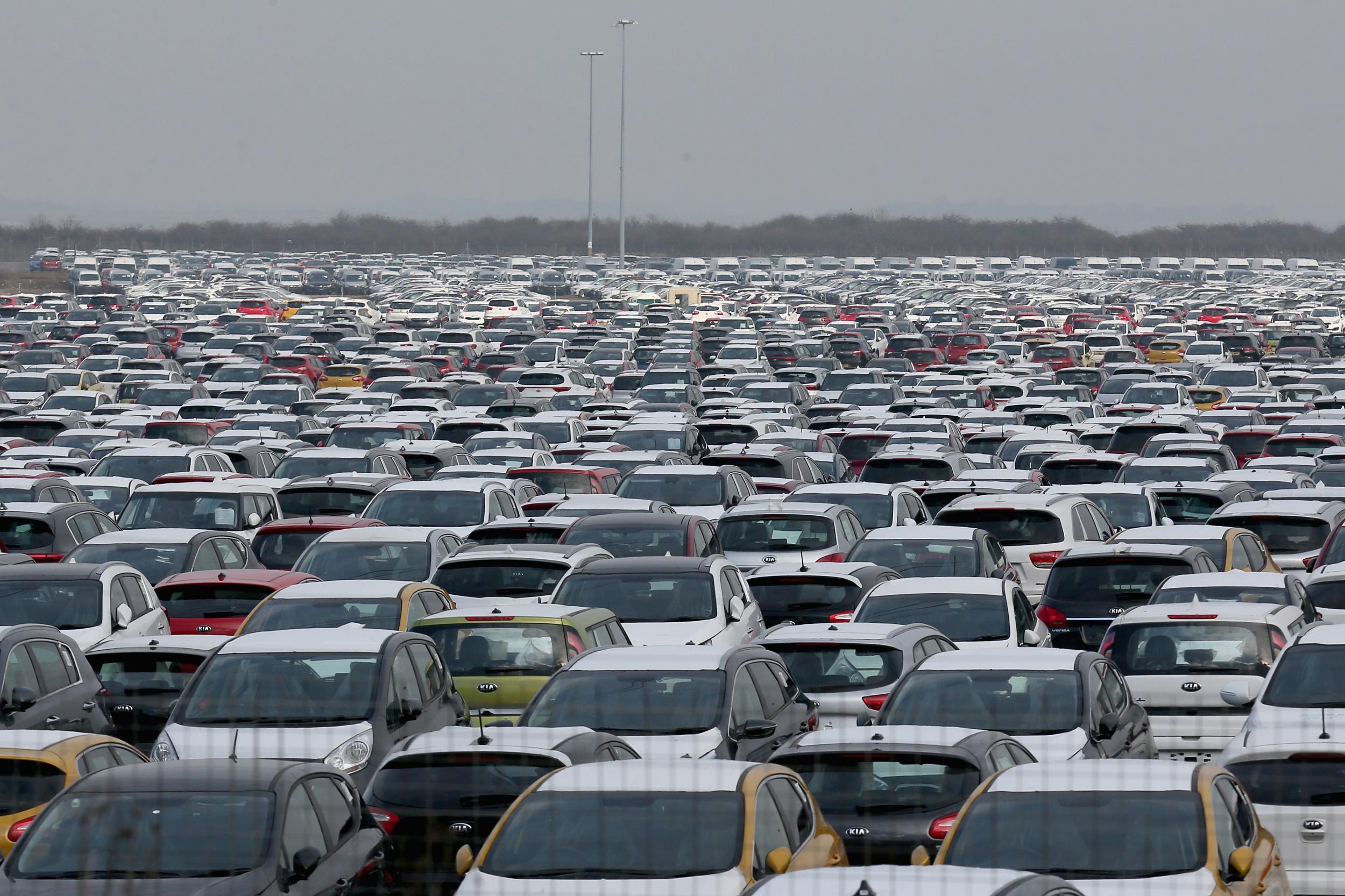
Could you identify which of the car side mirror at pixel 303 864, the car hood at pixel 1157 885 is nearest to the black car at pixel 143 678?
the car side mirror at pixel 303 864

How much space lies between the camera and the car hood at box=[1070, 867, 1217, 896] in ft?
27.5

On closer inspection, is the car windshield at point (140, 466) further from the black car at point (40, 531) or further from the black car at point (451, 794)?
the black car at point (451, 794)

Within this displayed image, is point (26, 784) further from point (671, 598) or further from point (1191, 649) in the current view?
point (1191, 649)

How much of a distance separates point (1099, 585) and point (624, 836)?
8660 millimetres

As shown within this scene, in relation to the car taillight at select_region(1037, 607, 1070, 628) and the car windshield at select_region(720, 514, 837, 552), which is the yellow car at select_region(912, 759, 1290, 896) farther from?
the car windshield at select_region(720, 514, 837, 552)

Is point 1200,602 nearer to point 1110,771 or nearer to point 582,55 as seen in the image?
point 1110,771

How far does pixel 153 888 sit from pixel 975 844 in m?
3.29

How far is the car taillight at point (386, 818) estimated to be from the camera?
10.2m

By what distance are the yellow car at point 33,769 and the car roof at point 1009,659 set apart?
460 cm

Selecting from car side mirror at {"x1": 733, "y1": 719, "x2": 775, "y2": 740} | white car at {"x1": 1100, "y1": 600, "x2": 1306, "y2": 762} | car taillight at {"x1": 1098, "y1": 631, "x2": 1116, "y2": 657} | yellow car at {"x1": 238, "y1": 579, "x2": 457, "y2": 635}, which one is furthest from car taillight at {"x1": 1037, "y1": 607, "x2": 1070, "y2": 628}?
car side mirror at {"x1": 733, "y1": 719, "x2": 775, "y2": 740}

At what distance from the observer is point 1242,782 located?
10.6 m

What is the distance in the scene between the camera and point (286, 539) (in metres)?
19.5

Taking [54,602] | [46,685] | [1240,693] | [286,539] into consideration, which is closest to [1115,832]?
[1240,693]

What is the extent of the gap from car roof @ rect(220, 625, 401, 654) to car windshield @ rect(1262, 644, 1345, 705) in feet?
16.6
